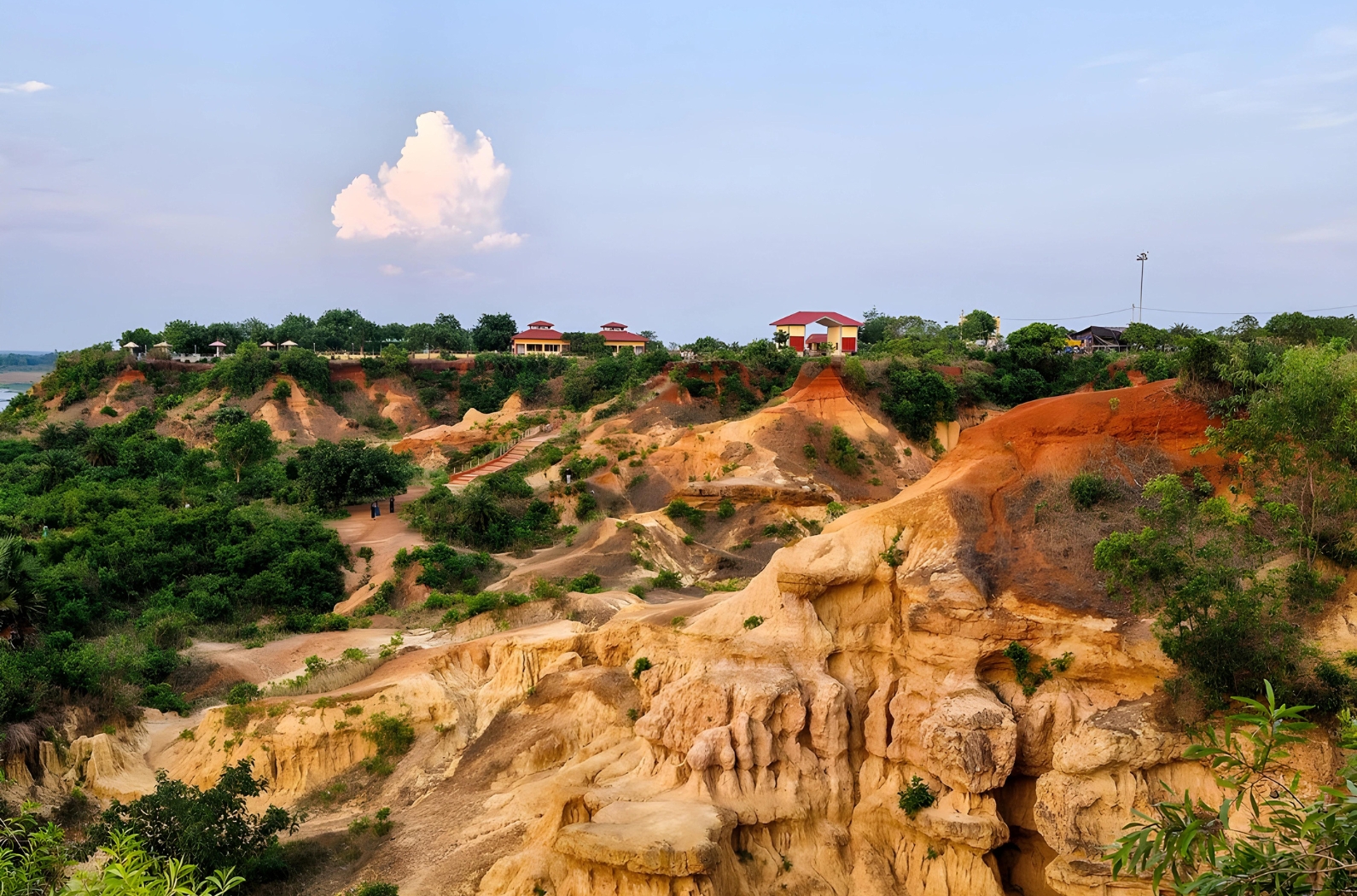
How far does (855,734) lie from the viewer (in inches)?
742

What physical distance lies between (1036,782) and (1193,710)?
9.66 ft

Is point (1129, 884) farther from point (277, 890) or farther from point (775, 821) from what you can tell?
point (277, 890)

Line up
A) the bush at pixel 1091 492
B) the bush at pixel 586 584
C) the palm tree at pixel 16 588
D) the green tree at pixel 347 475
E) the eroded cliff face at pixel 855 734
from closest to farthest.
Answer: the eroded cliff face at pixel 855 734
the bush at pixel 1091 492
the palm tree at pixel 16 588
the bush at pixel 586 584
the green tree at pixel 347 475

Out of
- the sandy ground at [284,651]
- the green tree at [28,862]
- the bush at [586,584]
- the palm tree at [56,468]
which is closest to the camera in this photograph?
the green tree at [28,862]

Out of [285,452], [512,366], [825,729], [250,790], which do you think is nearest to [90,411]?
[285,452]

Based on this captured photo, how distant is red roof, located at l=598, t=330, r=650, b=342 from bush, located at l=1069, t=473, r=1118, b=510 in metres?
79.1

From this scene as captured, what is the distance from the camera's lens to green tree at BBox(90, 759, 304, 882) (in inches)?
643

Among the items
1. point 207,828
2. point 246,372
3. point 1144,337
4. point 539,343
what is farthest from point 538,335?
point 207,828

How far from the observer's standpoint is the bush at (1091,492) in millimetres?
19828

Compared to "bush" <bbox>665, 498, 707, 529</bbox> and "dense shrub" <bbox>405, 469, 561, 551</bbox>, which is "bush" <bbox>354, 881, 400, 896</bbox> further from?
"bush" <bbox>665, 498, 707, 529</bbox>

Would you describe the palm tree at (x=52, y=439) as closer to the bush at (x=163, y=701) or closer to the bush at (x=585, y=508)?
the bush at (x=585, y=508)

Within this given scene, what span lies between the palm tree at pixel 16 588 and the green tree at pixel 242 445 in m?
25.6

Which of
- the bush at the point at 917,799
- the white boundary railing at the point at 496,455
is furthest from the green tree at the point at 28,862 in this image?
the white boundary railing at the point at 496,455

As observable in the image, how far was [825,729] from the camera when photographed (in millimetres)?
18422
